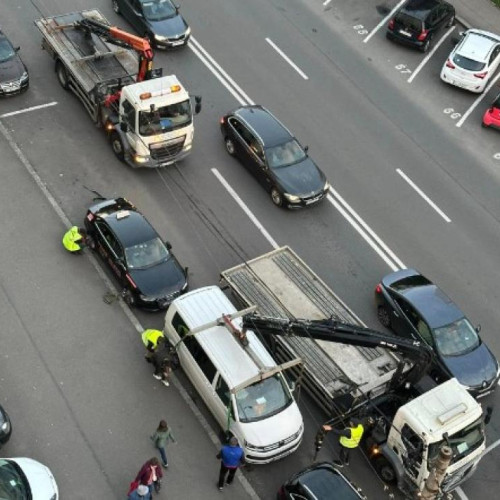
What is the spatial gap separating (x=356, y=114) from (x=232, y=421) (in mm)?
14043

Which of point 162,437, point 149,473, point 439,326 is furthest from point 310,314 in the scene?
point 149,473

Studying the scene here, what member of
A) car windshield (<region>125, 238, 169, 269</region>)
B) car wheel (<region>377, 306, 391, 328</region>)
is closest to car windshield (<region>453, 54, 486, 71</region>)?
car wheel (<region>377, 306, 391, 328</region>)

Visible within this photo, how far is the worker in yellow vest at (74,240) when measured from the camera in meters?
22.3

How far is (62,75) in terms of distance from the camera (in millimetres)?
27328

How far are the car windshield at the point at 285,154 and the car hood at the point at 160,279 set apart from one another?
17.0 feet

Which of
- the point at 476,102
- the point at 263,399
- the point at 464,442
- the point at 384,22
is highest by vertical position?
the point at 476,102

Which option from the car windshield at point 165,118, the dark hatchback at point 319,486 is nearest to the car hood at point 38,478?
the dark hatchback at point 319,486

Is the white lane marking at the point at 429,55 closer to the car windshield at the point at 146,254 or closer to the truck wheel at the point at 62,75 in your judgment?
the truck wheel at the point at 62,75

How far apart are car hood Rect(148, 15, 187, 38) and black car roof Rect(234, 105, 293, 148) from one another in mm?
5218

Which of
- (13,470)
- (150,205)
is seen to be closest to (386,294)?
(150,205)

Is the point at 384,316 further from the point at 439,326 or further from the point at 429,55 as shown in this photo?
the point at 429,55

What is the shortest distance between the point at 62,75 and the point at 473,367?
16.1m

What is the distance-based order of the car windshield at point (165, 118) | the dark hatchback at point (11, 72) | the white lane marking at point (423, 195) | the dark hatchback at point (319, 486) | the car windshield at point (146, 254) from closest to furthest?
the dark hatchback at point (319, 486) → the car windshield at point (146, 254) → the car windshield at point (165, 118) → the white lane marking at point (423, 195) → the dark hatchback at point (11, 72)

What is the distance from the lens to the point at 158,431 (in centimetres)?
1730
